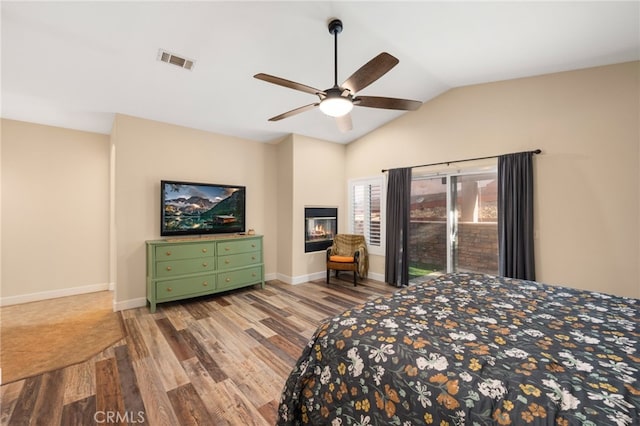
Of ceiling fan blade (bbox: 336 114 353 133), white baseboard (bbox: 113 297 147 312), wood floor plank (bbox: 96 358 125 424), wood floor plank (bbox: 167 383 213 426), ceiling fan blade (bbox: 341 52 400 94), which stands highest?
ceiling fan blade (bbox: 341 52 400 94)

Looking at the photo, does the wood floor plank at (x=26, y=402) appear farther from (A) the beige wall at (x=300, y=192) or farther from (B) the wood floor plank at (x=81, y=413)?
(A) the beige wall at (x=300, y=192)

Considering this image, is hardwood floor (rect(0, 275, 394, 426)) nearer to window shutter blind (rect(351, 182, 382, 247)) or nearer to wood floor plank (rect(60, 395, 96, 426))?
wood floor plank (rect(60, 395, 96, 426))

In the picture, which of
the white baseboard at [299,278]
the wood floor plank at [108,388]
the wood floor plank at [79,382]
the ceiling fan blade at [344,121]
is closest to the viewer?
the wood floor plank at [108,388]

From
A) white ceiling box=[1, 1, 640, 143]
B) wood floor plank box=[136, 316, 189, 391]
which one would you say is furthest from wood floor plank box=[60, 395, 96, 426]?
white ceiling box=[1, 1, 640, 143]

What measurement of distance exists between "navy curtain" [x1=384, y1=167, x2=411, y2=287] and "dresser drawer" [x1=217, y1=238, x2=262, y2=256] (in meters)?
2.33

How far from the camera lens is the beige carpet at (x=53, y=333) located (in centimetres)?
225

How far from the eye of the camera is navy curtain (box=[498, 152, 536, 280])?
3.21 meters

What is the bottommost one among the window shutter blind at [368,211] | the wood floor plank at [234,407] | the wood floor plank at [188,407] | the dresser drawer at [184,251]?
the wood floor plank at [234,407]

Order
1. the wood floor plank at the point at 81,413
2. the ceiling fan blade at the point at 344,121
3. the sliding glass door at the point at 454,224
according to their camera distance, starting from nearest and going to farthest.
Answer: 1. the wood floor plank at the point at 81,413
2. the ceiling fan blade at the point at 344,121
3. the sliding glass door at the point at 454,224

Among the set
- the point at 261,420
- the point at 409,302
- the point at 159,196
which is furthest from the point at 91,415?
the point at 159,196

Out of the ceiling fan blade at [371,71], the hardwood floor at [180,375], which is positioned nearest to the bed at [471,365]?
the hardwood floor at [180,375]

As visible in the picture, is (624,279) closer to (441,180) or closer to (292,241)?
(441,180)

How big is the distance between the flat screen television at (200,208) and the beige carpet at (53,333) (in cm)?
134

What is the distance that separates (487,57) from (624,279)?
2.84m
